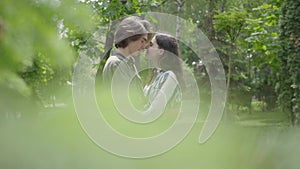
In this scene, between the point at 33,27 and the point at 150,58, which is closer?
the point at 33,27

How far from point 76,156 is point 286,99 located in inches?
235

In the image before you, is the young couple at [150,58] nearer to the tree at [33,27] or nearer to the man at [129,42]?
the man at [129,42]

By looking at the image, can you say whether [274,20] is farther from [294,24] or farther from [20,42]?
[20,42]

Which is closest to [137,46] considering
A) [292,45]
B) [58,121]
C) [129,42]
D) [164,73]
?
[129,42]

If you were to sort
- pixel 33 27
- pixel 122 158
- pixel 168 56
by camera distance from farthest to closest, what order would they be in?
pixel 168 56, pixel 122 158, pixel 33 27

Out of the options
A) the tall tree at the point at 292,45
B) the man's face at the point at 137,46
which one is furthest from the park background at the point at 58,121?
the tall tree at the point at 292,45

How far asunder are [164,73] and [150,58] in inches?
3.9

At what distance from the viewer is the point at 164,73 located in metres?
1.47

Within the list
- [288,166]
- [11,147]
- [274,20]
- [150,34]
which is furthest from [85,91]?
[274,20]

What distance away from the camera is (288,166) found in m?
0.74

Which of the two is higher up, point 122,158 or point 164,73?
point 164,73

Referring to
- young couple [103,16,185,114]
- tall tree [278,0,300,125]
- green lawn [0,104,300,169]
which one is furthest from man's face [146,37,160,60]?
tall tree [278,0,300,125]

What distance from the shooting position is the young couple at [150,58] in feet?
4.33

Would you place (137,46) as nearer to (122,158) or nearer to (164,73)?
(164,73)
